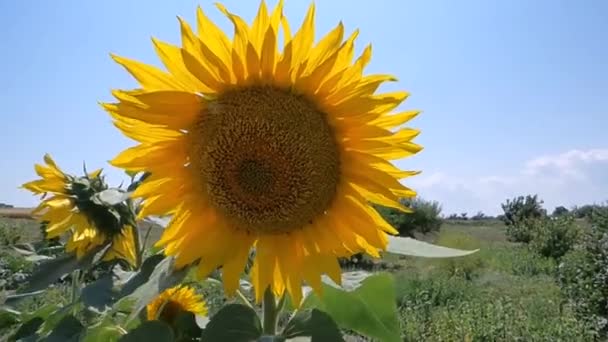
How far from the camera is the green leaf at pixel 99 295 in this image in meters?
0.87

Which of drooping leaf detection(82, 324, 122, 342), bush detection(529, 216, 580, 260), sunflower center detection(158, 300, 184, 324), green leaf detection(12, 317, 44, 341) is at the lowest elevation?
green leaf detection(12, 317, 44, 341)

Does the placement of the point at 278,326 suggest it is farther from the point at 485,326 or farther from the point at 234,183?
the point at 485,326

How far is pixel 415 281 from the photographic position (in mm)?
8469

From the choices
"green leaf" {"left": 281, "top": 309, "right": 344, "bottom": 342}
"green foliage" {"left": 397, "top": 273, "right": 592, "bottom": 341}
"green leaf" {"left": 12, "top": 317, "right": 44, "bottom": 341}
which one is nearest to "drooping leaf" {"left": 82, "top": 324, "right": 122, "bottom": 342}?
"green leaf" {"left": 281, "top": 309, "right": 344, "bottom": 342}

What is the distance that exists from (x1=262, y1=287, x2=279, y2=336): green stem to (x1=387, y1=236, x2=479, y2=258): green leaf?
0.51 feet

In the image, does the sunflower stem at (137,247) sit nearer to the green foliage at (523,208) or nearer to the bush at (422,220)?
the bush at (422,220)

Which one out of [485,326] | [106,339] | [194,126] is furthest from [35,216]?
[485,326]

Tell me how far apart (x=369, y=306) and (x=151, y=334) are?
0.27 metres

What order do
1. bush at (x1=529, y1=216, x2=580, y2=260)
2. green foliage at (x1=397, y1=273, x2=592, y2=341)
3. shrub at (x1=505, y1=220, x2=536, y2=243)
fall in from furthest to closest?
shrub at (x1=505, y1=220, x2=536, y2=243), bush at (x1=529, y1=216, x2=580, y2=260), green foliage at (x1=397, y1=273, x2=592, y2=341)

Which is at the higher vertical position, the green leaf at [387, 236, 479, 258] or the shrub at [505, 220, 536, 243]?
the shrub at [505, 220, 536, 243]

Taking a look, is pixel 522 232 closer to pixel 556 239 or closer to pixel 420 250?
pixel 556 239

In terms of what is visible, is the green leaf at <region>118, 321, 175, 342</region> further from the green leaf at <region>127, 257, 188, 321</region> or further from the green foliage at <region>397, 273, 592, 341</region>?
the green foliage at <region>397, 273, 592, 341</region>

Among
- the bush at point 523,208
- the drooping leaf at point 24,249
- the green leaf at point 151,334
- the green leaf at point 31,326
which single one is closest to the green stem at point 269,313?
the green leaf at point 151,334

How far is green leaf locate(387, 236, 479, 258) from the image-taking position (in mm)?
771
